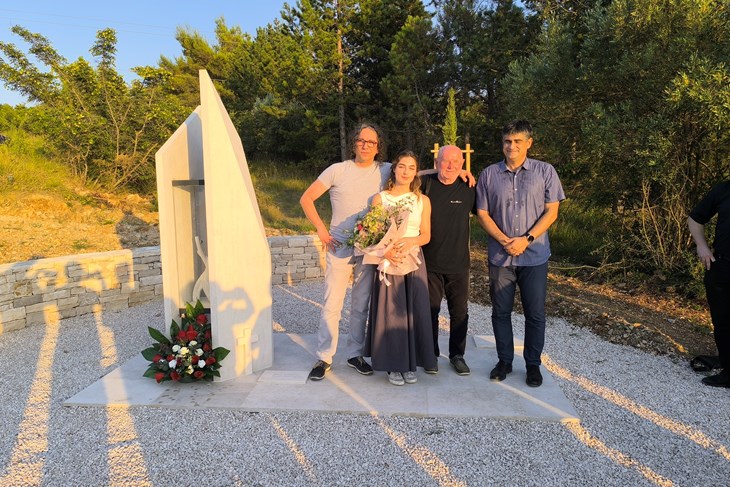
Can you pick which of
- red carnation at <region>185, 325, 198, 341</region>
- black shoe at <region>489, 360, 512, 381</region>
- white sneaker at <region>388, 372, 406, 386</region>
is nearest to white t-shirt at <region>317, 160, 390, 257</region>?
white sneaker at <region>388, 372, 406, 386</region>

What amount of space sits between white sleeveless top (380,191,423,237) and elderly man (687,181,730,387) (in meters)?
2.20

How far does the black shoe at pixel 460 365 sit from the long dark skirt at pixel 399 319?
18.1 inches

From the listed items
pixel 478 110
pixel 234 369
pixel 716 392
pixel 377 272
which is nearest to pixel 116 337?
pixel 234 369

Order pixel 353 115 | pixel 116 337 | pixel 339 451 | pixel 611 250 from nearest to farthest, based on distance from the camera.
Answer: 1. pixel 339 451
2. pixel 116 337
3. pixel 611 250
4. pixel 353 115

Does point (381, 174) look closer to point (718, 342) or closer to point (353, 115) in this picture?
point (718, 342)

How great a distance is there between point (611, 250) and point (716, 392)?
430 centimetres

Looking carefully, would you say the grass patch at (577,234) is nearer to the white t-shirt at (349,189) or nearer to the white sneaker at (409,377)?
the white sneaker at (409,377)

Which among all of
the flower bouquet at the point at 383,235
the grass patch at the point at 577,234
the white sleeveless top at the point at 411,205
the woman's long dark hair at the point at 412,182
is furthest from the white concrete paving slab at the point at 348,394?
the grass patch at the point at 577,234

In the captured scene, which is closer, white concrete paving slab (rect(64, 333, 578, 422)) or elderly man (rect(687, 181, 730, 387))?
white concrete paving slab (rect(64, 333, 578, 422))

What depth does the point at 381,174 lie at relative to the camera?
3559mm

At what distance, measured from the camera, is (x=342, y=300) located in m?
3.62

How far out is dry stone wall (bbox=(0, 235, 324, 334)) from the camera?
16.2ft

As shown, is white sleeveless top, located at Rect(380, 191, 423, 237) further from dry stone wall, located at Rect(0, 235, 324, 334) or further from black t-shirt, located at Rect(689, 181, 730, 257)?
dry stone wall, located at Rect(0, 235, 324, 334)

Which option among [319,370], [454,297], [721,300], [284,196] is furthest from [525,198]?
[284,196]
